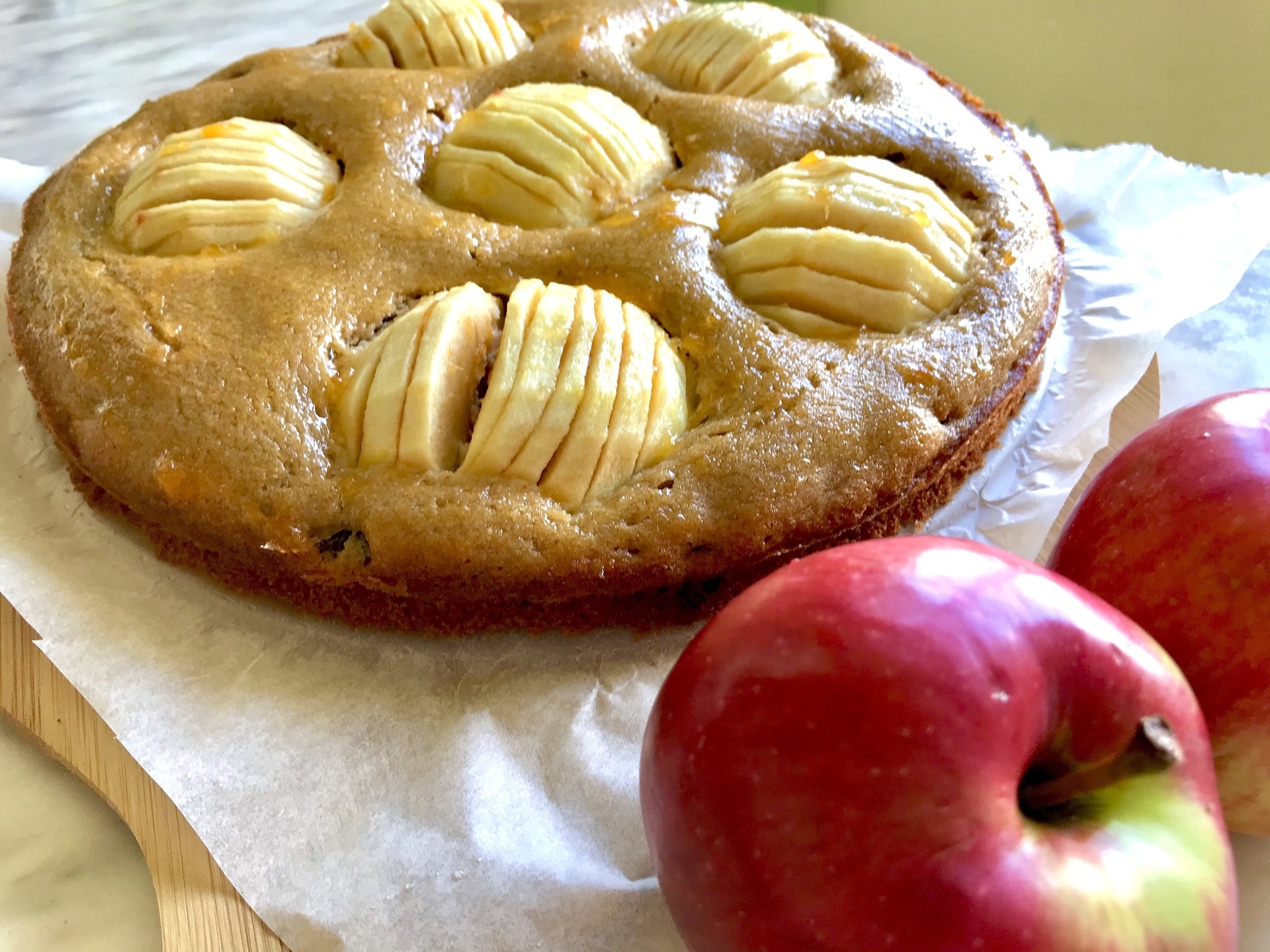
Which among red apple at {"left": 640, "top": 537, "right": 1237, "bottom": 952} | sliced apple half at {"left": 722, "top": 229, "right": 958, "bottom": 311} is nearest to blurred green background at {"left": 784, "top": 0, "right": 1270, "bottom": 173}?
sliced apple half at {"left": 722, "top": 229, "right": 958, "bottom": 311}

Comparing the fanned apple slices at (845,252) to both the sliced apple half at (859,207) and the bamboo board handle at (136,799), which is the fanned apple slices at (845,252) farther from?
the bamboo board handle at (136,799)

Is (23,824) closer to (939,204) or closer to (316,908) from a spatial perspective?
(316,908)

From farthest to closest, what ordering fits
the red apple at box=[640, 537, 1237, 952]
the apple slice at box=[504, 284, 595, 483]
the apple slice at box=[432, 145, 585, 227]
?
the apple slice at box=[432, 145, 585, 227]
the apple slice at box=[504, 284, 595, 483]
the red apple at box=[640, 537, 1237, 952]

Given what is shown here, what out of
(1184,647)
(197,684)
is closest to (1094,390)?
(1184,647)

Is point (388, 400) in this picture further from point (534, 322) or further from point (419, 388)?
point (534, 322)

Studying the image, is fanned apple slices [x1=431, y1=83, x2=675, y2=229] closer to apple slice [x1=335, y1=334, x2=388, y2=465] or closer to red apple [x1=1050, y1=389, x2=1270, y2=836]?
apple slice [x1=335, y1=334, x2=388, y2=465]

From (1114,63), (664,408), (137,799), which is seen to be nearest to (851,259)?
(664,408)

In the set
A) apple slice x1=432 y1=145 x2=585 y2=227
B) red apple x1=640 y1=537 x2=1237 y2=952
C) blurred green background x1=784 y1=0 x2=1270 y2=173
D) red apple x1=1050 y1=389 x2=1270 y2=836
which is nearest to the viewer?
red apple x1=640 y1=537 x2=1237 y2=952
